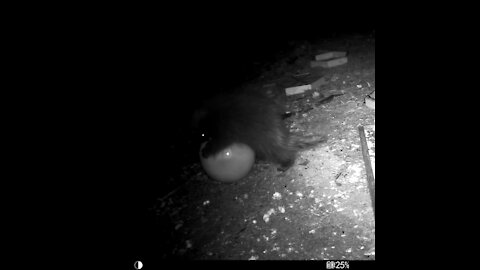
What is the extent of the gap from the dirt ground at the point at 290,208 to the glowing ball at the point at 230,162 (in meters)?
0.21

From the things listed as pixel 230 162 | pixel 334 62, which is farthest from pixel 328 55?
pixel 230 162

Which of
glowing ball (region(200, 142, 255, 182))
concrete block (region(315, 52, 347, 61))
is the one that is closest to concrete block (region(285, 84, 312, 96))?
concrete block (region(315, 52, 347, 61))

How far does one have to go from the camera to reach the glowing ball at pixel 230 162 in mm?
3632

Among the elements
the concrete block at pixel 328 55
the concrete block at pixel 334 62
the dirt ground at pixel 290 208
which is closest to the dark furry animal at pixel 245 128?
the dirt ground at pixel 290 208

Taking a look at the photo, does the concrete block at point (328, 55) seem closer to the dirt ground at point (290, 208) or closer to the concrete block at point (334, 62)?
the concrete block at point (334, 62)

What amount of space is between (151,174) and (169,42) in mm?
5946

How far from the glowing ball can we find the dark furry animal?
67 mm

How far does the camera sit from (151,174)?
449cm

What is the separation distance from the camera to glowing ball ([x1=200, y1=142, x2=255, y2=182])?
143 inches

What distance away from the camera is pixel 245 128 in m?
3.79

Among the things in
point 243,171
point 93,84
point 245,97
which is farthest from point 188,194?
point 93,84

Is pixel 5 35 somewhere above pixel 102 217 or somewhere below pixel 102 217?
above

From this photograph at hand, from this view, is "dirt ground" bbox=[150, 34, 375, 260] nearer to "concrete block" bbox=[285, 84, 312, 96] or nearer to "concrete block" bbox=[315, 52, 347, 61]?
"concrete block" bbox=[285, 84, 312, 96]

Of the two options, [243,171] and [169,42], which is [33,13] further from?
[243,171]
